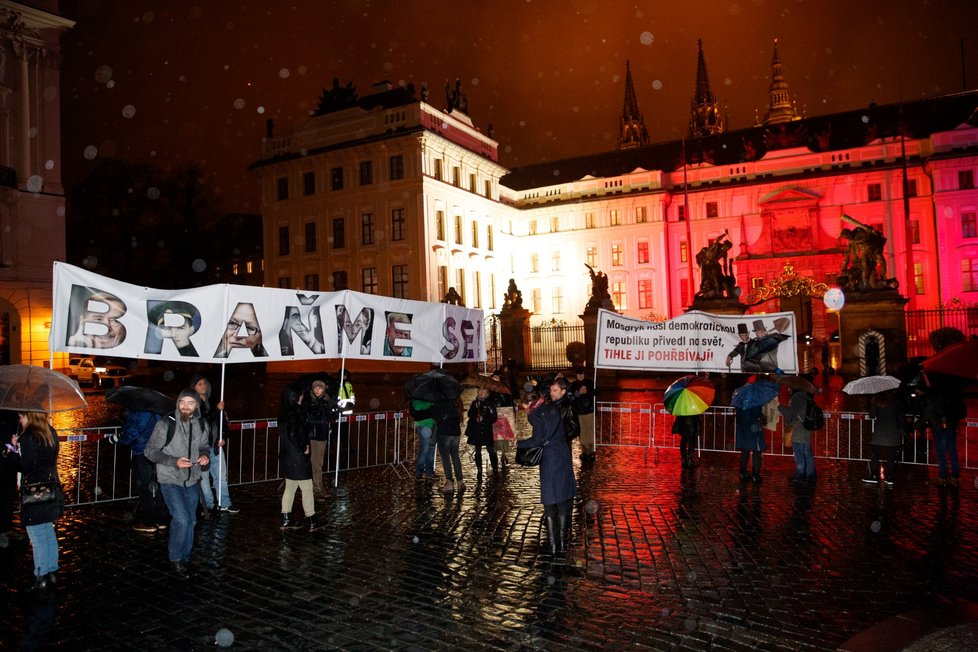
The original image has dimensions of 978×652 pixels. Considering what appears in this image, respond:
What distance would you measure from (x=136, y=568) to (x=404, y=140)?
4116 cm

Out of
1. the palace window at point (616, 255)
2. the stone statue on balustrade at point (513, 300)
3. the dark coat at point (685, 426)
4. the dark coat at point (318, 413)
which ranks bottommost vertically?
the dark coat at point (685, 426)

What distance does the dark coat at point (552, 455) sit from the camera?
716 cm

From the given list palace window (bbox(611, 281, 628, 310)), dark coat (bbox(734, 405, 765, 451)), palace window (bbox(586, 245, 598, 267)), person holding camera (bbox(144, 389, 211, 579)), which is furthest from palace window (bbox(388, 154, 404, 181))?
person holding camera (bbox(144, 389, 211, 579))

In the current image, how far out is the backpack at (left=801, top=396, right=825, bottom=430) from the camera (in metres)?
10.1

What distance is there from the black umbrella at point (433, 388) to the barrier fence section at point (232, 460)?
55.3 inches

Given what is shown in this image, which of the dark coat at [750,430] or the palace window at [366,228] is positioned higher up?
the palace window at [366,228]

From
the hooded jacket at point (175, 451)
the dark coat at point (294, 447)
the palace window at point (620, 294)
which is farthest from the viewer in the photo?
the palace window at point (620, 294)

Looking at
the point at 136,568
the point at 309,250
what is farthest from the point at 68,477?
the point at 309,250

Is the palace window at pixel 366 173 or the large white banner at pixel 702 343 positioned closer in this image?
the large white banner at pixel 702 343

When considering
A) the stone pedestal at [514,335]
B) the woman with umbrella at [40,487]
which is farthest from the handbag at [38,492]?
the stone pedestal at [514,335]

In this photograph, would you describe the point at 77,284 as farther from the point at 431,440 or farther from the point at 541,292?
the point at 541,292

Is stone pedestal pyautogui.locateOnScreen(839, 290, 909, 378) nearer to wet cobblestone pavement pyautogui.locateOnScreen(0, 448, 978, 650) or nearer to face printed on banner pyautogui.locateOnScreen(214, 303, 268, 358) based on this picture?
wet cobblestone pavement pyautogui.locateOnScreen(0, 448, 978, 650)

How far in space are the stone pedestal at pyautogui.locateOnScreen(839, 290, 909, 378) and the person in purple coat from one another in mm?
19691

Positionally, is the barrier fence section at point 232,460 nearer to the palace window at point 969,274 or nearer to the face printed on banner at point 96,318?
the face printed on banner at point 96,318
